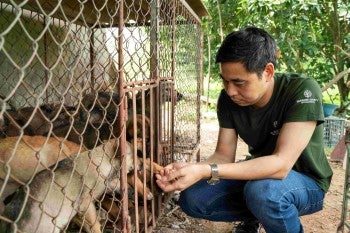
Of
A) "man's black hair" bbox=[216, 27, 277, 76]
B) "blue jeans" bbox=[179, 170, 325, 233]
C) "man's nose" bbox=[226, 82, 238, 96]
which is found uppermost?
"man's black hair" bbox=[216, 27, 277, 76]

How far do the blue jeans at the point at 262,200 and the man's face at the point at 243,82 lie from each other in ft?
1.94

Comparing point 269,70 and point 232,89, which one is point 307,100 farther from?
point 232,89

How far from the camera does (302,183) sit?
2.62 meters

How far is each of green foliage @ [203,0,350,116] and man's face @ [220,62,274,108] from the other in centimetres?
483

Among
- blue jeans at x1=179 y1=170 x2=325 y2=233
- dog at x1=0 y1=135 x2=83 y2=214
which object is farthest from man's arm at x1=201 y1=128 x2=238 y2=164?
dog at x1=0 y1=135 x2=83 y2=214

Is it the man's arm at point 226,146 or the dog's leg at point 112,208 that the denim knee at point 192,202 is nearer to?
the man's arm at point 226,146

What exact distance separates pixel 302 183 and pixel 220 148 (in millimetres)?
711

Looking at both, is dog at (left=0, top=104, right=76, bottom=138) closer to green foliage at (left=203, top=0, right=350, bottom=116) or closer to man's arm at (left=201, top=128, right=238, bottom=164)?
man's arm at (left=201, top=128, right=238, bottom=164)

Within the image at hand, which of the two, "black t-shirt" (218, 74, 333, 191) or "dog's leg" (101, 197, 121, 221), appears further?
"dog's leg" (101, 197, 121, 221)

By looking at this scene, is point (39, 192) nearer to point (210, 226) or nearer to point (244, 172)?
point (244, 172)

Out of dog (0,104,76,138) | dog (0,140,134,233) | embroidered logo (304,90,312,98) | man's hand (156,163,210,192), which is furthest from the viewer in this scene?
dog (0,104,76,138)

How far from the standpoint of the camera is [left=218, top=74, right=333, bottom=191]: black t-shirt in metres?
2.53

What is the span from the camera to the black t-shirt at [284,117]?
8.29ft

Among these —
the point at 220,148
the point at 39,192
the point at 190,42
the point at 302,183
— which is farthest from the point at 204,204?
the point at 190,42
